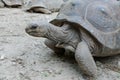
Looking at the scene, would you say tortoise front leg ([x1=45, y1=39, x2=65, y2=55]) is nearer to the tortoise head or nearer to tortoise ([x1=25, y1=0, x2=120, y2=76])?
tortoise ([x1=25, y1=0, x2=120, y2=76])

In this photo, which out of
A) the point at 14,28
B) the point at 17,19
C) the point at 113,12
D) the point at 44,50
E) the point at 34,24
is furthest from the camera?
the point at 17,19

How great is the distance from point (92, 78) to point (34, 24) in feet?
2.81

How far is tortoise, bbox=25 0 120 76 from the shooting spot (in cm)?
289

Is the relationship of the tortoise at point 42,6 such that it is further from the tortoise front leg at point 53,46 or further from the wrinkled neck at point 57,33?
the wrinkled neck at point 57,33

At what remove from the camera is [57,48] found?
11.0ft

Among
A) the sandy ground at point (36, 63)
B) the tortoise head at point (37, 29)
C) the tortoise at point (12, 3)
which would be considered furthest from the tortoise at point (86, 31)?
the tortoise at point (12, 3)

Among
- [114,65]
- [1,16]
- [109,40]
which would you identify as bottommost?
[1,16]

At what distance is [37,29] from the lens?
9.30ft

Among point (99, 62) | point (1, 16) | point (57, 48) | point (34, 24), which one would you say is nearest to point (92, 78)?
point (99, 62)

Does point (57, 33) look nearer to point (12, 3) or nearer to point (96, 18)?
point (96, 18)

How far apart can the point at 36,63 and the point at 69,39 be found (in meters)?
0.48

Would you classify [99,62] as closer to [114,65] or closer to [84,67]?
[114,65]

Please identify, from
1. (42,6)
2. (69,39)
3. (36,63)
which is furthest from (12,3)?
(69,39)

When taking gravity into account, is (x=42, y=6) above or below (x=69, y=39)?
below
